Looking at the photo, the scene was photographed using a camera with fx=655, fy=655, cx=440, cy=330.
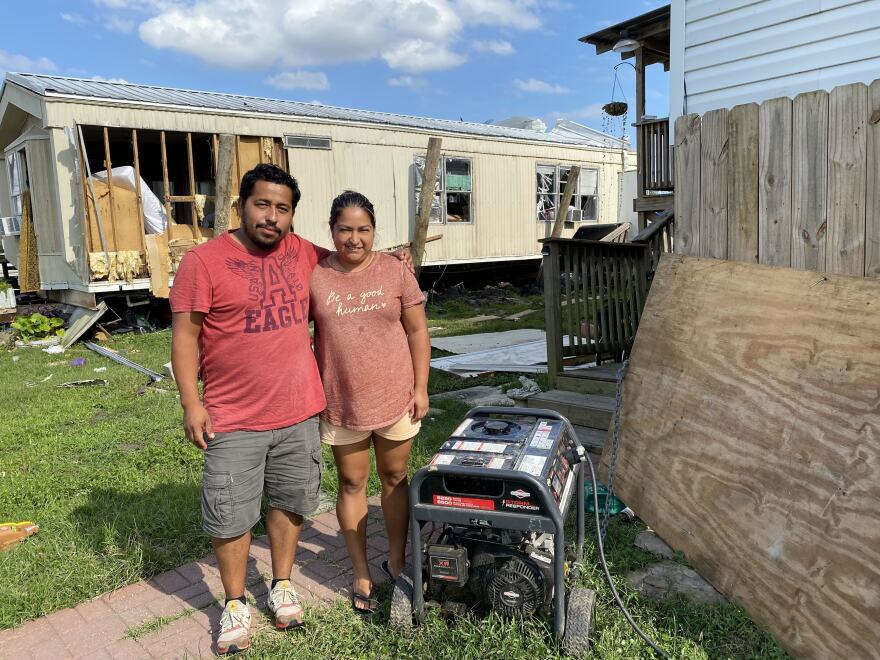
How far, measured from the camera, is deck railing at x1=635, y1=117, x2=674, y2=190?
10.1 metres

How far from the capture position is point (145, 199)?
1157cm

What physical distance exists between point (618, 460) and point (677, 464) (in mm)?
481

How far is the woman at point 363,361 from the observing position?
267cm

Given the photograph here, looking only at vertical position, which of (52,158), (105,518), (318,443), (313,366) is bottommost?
(105,518)

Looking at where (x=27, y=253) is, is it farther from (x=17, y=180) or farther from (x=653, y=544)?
(x=653, y=544)

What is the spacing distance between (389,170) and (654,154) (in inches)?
232

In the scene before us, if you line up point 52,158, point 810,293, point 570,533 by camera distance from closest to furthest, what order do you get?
point 810,293 → point 570,533 → point 52,158

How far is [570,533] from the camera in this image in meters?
3.30

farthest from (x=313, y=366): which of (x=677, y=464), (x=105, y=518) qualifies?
(x=105, y=518)

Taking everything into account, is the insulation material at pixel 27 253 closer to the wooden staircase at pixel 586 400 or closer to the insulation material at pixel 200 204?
the insulation material at pixel 200 204

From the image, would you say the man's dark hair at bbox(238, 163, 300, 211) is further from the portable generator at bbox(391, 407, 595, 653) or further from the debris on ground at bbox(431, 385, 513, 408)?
the debris on ground at bbox(431, 385, 513, 408)

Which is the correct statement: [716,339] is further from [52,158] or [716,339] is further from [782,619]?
[52,158]

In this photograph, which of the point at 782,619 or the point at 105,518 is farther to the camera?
the point at 105,518

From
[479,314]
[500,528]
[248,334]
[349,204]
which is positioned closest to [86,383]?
[248,334]
